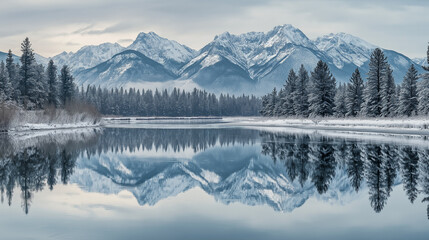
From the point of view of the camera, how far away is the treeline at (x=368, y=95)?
67438 millimetres

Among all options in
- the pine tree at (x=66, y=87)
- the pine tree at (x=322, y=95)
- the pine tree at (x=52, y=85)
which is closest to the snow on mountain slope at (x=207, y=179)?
the pine tree at (x=322, y=95)

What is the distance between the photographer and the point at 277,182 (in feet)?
53.9

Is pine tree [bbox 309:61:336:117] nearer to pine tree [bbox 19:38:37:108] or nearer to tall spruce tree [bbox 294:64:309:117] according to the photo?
tall spruce tree [bbox 294:64:309:117]

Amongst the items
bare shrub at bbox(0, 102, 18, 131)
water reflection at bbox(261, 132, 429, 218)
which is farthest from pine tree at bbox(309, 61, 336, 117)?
water reflection at bbox(261, 132, 429, 218)

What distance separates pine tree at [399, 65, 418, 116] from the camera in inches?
2670

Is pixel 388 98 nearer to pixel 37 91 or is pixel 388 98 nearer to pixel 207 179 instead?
pixel 207 179

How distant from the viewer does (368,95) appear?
7081 centimetres

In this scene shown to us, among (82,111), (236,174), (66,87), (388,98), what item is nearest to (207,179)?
(236,174)

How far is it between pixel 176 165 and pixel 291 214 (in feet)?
38.8

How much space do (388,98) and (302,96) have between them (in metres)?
21.5

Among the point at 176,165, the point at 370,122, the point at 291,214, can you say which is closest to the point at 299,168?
the point at 176,165

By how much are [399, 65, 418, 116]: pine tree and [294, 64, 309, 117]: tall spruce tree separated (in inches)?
807

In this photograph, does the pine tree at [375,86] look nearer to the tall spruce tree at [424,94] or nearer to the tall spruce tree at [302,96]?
the tall spruce tree at [424,94]

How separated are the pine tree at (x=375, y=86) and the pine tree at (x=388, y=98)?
0.88 metres
